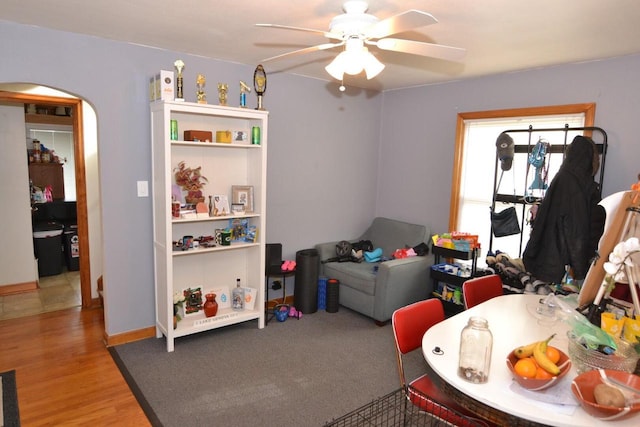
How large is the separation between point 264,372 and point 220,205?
143 centimetres

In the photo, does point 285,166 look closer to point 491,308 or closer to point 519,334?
point 491,308

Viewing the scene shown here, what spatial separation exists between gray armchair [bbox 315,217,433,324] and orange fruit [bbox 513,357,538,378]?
227 cm

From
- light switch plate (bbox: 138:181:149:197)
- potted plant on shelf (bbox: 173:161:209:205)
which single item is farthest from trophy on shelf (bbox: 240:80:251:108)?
light switch plate (bbox: 138:181:149:197)

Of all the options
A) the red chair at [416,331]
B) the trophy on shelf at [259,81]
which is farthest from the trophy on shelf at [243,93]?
the red chair at [416,331]

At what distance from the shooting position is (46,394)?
2.71 metres

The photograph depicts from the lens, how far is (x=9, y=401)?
8.55 ft

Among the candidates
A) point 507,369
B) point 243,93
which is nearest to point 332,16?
point 243,93

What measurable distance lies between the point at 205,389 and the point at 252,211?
1578 mm

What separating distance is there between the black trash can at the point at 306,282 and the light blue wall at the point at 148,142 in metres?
0.34

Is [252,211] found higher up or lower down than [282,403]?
higher up

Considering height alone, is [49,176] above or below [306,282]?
above

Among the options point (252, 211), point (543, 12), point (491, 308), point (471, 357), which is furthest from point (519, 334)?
point (252, 211)

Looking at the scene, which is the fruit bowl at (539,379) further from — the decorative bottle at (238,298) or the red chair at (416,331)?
the decorative bottle at (238,298)

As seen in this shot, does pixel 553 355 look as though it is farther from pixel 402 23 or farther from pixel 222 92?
pixel 222 92
